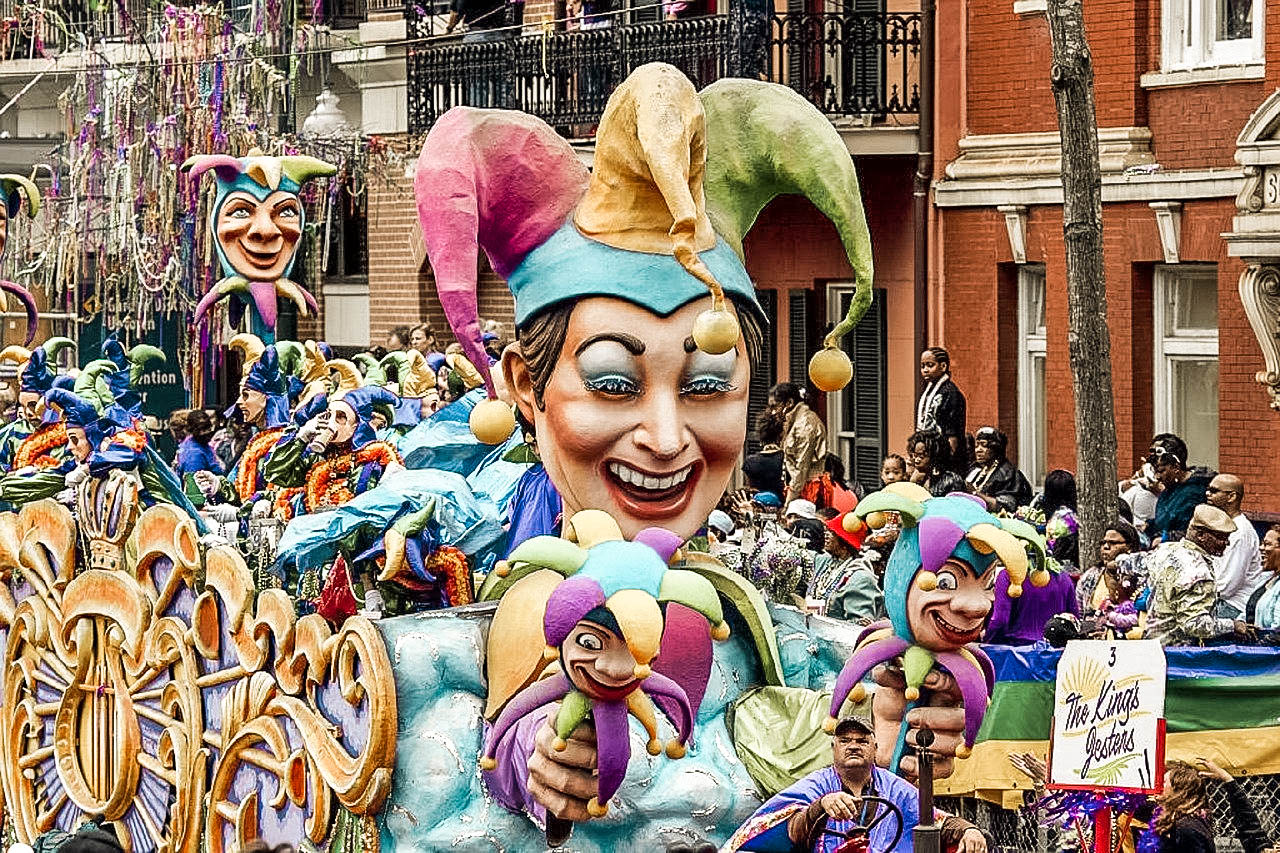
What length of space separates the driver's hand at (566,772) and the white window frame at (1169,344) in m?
11.0

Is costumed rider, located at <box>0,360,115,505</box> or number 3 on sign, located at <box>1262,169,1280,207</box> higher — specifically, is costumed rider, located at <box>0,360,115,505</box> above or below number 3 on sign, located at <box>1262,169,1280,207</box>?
below

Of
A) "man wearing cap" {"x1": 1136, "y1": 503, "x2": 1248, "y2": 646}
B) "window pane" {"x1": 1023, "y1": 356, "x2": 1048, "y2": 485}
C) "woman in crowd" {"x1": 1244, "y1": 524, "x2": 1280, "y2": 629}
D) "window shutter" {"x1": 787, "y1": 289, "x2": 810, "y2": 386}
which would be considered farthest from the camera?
"window shutter" {"x1": 787, "y1": 289, "x2": 810, "y2": 386}

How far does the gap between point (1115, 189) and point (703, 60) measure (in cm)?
392

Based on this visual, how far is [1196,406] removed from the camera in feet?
60.0

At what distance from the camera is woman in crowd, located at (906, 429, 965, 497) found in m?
14.9

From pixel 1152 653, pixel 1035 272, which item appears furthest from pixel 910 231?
A: pixel 1152 653

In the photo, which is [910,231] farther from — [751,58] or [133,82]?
[133,82]

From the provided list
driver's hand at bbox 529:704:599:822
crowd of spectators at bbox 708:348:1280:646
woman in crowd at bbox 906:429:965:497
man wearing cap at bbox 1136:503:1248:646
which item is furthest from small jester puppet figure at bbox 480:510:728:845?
woman in crowd at bbox 906:429:965:497

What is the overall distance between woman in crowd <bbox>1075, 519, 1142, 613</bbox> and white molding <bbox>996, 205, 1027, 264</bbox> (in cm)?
694

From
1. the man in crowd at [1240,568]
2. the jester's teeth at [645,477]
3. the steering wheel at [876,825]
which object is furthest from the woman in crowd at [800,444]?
the steering wheel at [876,825]

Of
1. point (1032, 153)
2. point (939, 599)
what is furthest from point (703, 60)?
point (939, 599)

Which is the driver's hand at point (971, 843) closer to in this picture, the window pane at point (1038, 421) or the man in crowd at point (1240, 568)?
the man in crowd at point (1240, 568)

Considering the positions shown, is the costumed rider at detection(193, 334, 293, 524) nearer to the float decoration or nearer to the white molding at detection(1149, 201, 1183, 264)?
the float decoration

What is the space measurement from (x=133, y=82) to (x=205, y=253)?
1480 mm
